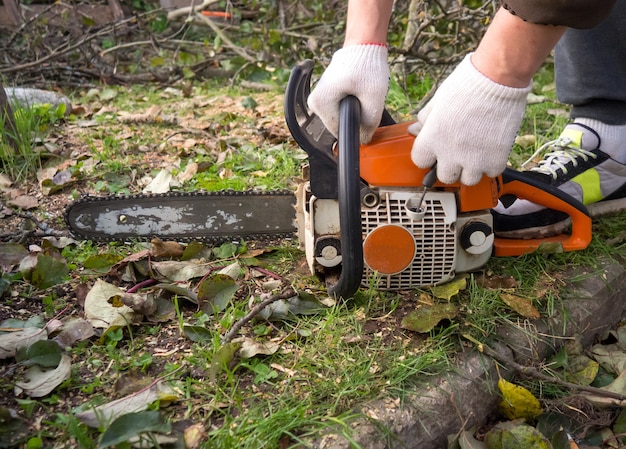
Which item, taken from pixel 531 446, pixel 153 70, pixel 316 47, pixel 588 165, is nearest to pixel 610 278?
pixel 588 165

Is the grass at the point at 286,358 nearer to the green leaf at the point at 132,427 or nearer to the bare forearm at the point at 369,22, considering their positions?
the green leaf at the point at 132,427

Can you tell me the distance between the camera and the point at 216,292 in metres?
1.79

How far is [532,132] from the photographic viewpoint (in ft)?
10.7

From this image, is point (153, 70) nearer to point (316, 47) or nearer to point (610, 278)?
point (316, 47)

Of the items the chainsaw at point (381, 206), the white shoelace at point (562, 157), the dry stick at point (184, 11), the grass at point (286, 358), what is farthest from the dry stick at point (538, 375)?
the dry stick at point (184, 11)

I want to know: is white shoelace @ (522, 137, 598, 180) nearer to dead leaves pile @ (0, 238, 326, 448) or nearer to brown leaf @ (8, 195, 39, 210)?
dead leaves pile @ (0, 238, 326, 448)

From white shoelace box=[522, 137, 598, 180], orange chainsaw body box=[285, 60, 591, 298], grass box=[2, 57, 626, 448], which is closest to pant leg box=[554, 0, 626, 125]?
white shoelace box=[522, 137, 598, 180]

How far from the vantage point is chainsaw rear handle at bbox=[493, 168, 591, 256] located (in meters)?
1.86

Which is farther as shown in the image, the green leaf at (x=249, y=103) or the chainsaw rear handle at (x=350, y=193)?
the green leaf at (x=249, y=103)

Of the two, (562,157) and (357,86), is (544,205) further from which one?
(357,86)

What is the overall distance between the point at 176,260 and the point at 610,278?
148 cm

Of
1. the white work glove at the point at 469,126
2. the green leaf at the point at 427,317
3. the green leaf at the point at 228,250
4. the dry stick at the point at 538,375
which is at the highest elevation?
the white work glove at the point at 469,126

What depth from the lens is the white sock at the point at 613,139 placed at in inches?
88.4

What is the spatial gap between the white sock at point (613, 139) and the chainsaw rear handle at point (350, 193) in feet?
3.99
